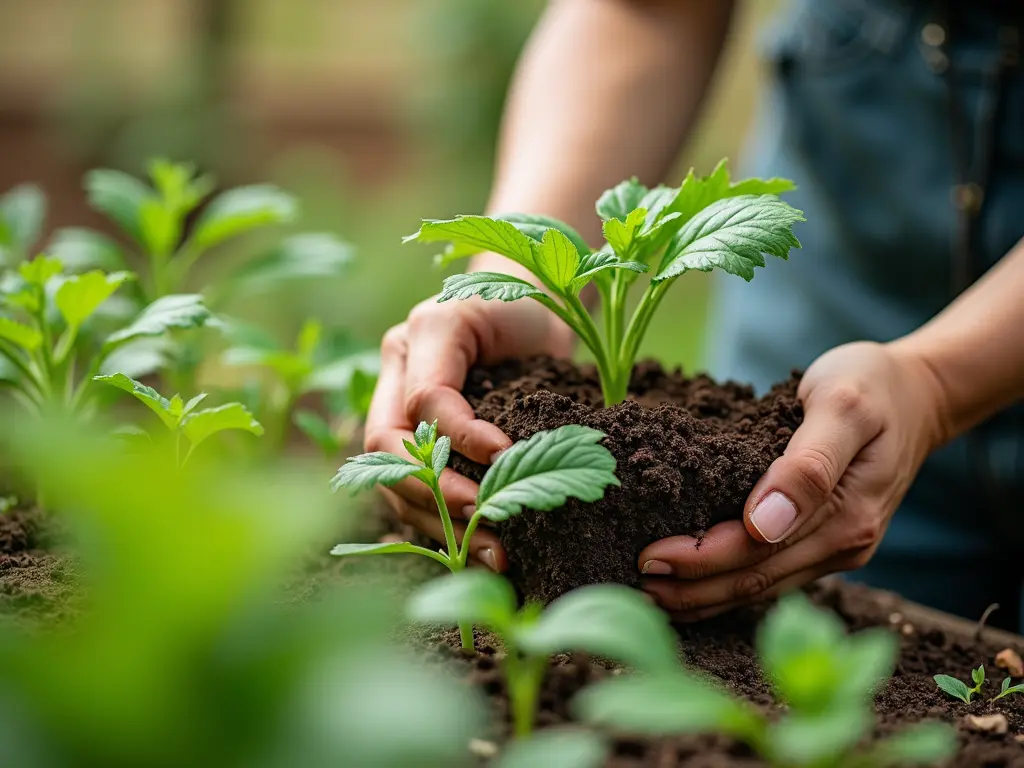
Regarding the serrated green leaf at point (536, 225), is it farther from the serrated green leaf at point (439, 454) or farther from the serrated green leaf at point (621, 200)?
the serrated green leaf at point (439, 454)

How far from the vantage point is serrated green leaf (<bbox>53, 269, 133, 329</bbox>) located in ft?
3.51

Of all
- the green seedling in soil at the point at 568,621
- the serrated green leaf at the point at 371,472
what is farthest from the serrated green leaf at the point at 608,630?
the serrated green leaf at the point at 371,472

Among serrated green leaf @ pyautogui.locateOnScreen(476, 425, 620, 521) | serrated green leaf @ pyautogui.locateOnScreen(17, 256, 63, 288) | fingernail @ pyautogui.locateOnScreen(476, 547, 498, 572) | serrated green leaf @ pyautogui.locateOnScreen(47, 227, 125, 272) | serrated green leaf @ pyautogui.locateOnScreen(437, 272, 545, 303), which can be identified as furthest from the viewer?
serrated green leaf @ pyautogui.locateOnScreen(47, 227, 125, 272)

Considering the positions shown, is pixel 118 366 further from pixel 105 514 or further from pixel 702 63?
pixel 702 63

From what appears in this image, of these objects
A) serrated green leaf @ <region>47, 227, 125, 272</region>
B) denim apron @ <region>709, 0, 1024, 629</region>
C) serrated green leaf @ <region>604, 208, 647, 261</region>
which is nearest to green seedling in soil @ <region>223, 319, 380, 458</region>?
serrated green leaf @ <region>47, 227, 125, 272</region>

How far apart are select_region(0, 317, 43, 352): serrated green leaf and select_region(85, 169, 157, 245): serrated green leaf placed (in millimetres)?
294

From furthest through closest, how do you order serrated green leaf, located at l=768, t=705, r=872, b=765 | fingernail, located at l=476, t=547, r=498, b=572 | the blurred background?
the blurred background
fingernail, located at l=476, t=547, r=498, b=572
serrated green leaf, located at l=768, t=705, r=872, b=765

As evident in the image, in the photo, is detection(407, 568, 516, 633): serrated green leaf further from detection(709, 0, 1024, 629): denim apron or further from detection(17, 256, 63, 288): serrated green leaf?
detection(709, 0, 1024, 629): denim apron

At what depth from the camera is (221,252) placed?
5527mm

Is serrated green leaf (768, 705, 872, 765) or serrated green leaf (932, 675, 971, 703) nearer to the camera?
serrated green leaf (768, 705, 872, 765)

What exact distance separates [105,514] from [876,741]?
53 centimetres

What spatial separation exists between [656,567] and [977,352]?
50cm

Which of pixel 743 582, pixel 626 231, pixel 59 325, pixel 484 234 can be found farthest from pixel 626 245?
pixel 59 325

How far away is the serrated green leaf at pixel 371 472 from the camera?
33.4 inches
